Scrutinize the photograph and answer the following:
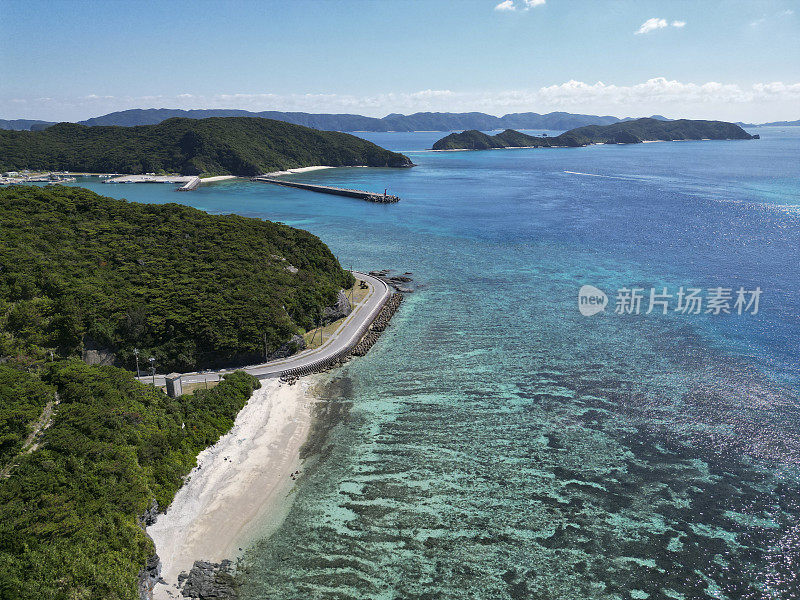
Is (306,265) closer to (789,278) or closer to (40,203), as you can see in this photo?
(40,203)

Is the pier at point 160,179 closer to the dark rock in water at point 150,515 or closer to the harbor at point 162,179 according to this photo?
the harbor at point 162,179

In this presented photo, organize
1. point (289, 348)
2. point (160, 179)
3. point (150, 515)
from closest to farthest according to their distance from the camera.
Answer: point (150, 515)
point (289, 348)
point (160, 179)

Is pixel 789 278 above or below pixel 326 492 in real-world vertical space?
above

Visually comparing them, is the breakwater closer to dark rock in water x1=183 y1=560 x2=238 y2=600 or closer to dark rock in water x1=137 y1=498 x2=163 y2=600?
dark rock in water x1=137 y1=498 x2=163 y2=600

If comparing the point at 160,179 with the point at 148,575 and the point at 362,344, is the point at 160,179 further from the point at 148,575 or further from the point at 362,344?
the point at 148,575

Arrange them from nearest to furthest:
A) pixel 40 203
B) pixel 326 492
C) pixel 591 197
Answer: pixel 326 492, pixel 40 203, pixel 591 197

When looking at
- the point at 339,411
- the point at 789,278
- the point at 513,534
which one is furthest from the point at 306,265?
the point at 789,278

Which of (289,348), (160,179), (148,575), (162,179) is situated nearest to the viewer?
(148,575)

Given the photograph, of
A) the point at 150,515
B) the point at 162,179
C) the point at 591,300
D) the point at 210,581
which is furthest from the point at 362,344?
the point at 162,179
